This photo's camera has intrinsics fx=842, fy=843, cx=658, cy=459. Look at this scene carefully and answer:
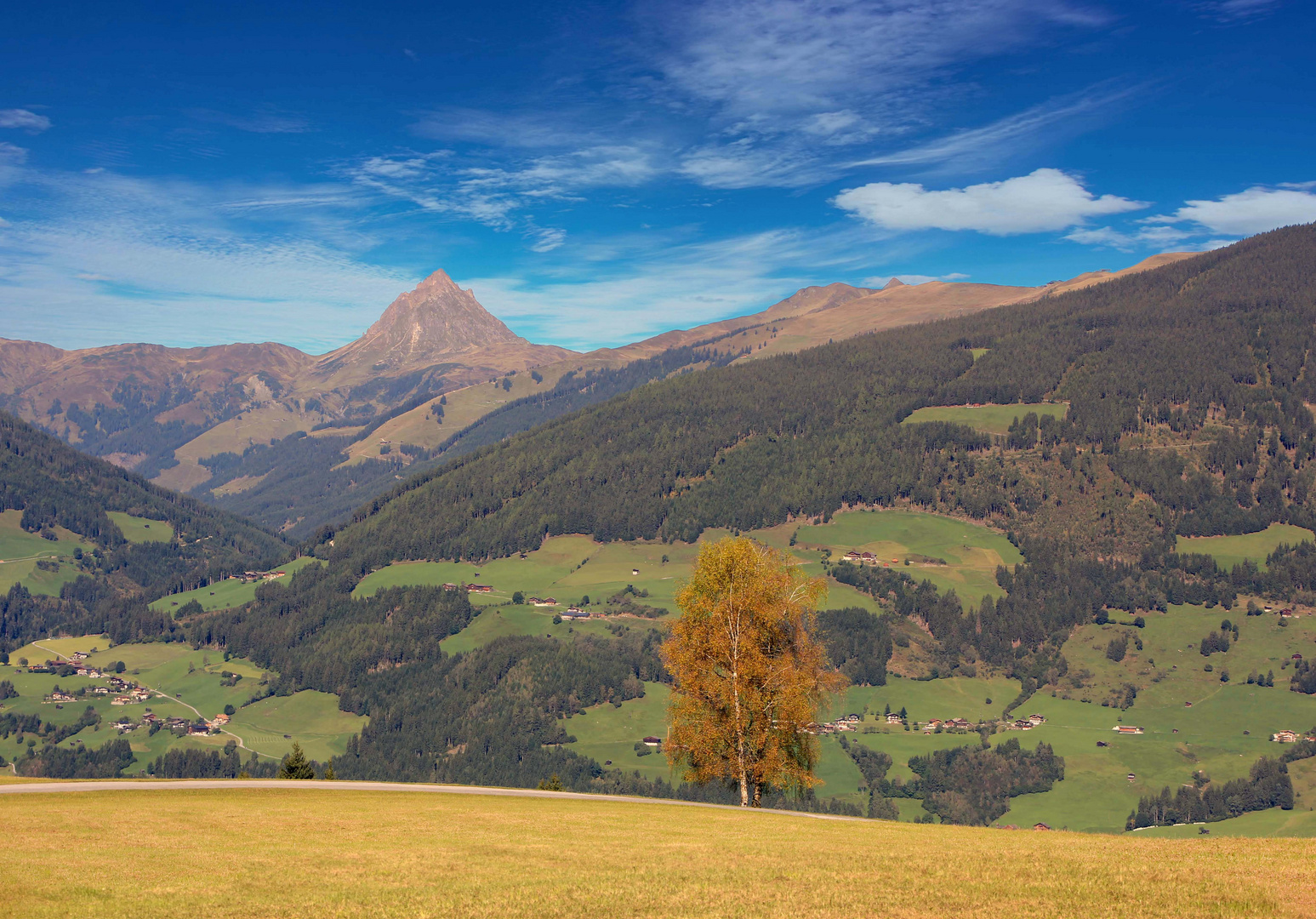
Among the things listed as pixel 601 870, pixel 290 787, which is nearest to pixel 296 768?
pixel 290 787

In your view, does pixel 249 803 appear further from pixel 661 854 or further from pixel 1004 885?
pixel 1004 885

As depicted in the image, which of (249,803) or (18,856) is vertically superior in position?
(18,856)

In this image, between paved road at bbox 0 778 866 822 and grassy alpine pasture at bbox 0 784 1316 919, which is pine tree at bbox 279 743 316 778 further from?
grassy alpine pasture at bbox 0 784 1316 919

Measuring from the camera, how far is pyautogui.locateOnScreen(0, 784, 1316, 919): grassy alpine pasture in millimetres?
24484

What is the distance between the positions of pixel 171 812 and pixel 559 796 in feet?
89.0

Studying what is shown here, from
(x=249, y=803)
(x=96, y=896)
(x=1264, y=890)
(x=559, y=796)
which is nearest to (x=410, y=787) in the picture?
(x=559, y=796)

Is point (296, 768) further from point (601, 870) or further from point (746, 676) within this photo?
point (601, 870)

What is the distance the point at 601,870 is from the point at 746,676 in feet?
116

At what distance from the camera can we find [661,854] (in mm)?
33438

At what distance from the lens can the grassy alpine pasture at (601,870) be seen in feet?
80.3

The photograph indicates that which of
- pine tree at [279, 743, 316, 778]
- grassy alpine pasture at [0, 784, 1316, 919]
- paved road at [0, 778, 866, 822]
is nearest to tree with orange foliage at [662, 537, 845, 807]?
paved road at [0, 778, 866, 822]

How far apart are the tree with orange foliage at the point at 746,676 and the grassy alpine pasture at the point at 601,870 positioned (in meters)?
20.5

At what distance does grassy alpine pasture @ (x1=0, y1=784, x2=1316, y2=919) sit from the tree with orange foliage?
67.3ft

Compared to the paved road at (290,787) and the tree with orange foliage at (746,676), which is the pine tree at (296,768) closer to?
the paved road at (290,787)
